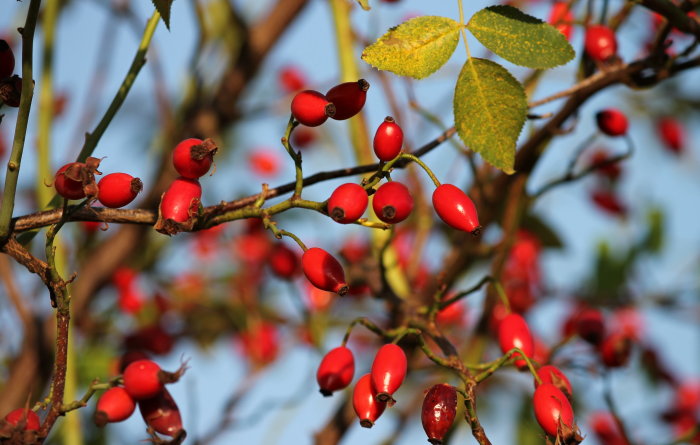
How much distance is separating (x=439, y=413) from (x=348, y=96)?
39 cm

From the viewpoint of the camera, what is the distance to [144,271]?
9.07 feet

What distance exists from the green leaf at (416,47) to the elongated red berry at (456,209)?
15 cm

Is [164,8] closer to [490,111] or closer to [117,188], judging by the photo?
[117,188]

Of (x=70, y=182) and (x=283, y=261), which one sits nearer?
(x=70, y=182)

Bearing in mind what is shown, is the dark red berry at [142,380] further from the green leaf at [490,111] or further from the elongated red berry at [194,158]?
the green leaf at [490,111]

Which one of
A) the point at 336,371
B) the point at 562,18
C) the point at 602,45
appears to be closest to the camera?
the point at 336,371

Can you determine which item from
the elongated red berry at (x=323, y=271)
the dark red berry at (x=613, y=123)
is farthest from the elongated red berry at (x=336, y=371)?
the dark red berry at (x=613, y=123)

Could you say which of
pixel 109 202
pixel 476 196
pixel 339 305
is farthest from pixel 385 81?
pixel 109 202

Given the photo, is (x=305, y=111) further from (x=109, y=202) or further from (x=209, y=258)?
(x=209, y=258)

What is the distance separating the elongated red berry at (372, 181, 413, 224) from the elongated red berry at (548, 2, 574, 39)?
68 centimetres

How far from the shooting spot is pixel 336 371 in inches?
42.5

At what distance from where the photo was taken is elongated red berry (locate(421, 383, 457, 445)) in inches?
36.6

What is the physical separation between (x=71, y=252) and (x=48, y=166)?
3.03 feet

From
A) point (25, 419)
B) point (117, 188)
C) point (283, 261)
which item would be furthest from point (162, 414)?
point (283, 261)
